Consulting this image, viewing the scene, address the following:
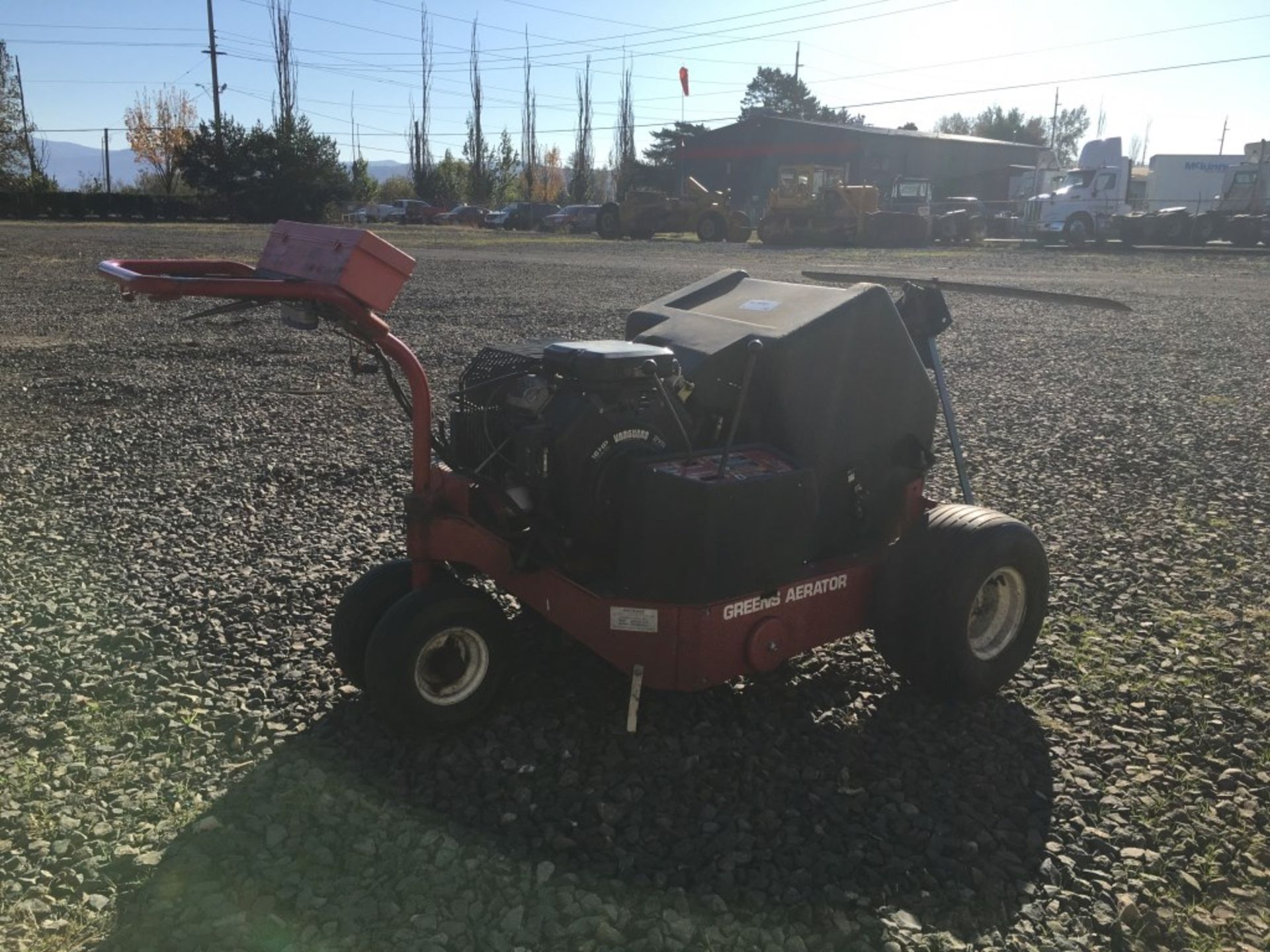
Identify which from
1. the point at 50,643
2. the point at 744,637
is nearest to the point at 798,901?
the point at 744,637

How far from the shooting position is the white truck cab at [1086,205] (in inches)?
1410

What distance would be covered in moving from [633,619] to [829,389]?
1.08 m

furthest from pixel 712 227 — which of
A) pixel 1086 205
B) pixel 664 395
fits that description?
pixel 664 395

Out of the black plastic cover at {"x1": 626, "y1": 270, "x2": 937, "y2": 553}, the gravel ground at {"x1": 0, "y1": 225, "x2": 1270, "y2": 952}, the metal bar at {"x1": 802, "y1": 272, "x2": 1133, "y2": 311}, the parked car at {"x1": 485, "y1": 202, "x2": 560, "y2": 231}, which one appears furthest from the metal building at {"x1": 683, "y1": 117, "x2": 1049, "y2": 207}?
the black plastic cover at {"x1": 626, "y1": 270, "x2": 937, "y2": 553}

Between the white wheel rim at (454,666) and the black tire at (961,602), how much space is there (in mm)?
1406

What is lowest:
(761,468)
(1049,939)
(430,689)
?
(1049,939)

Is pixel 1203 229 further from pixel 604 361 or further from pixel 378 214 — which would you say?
pixel 378 214

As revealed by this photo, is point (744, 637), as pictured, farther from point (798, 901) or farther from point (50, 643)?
point (50, 643)

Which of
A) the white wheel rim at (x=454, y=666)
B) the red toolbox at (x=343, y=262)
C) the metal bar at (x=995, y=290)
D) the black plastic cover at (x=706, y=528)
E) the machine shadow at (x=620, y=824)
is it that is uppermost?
the red toolbox at (x=343, y=262)

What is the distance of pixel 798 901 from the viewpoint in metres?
2.64

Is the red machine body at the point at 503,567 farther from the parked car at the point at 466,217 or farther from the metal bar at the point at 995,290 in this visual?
the parked car at the point at 466,217

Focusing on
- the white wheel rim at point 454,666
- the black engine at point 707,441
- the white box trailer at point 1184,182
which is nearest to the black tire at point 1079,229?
the white box trailer at point 1184,182

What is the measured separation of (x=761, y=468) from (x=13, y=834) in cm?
236

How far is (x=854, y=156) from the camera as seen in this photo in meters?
59.4
